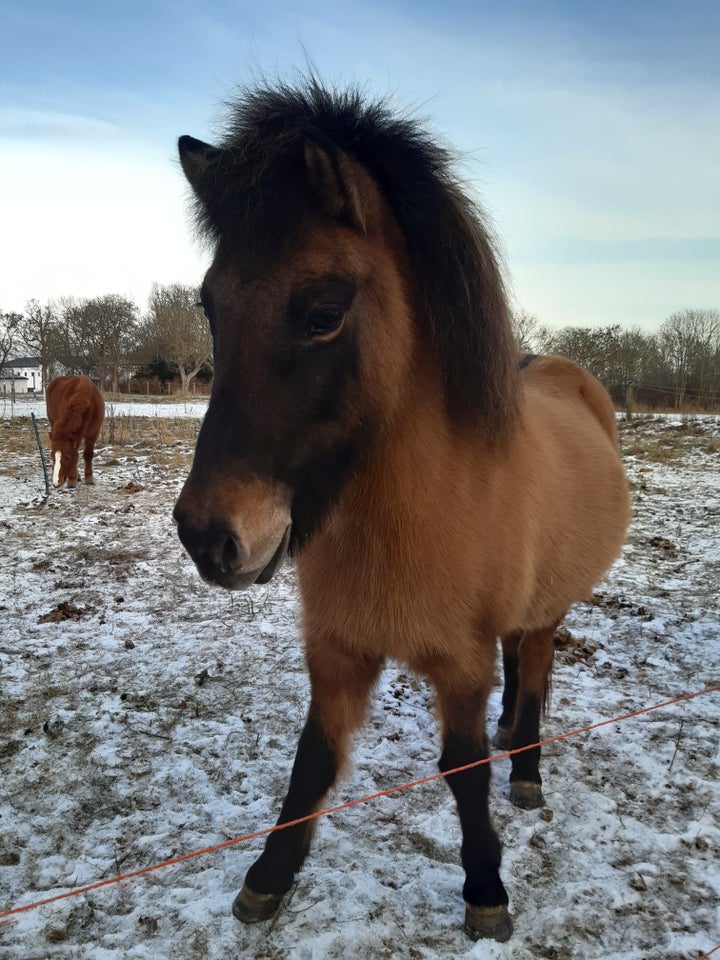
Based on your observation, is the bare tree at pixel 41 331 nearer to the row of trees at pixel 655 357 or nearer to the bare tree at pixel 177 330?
the bare tree at pixel 177 330

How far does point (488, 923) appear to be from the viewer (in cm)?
214

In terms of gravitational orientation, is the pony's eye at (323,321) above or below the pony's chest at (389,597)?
above

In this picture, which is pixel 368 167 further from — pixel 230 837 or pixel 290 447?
pixel 230 837

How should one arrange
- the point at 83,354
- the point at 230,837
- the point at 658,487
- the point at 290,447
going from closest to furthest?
the point at 290,447 → the point at 230,837 → the point at 658,487 → the point at 83,354

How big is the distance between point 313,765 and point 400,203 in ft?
6.75

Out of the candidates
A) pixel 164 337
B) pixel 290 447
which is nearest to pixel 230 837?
pixel 290 447

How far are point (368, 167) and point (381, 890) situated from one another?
2674 millimetres

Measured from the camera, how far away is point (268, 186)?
150 centimetres

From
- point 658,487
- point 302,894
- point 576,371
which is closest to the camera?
point 302,894

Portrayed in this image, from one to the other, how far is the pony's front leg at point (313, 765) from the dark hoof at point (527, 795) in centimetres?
113

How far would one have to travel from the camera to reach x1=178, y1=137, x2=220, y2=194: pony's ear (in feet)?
5.46

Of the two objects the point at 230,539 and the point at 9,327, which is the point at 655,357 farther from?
the point at 9,327

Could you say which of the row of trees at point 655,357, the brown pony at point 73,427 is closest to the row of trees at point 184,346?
the row of trees at point 655,357

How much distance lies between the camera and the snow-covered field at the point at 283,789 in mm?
2164
